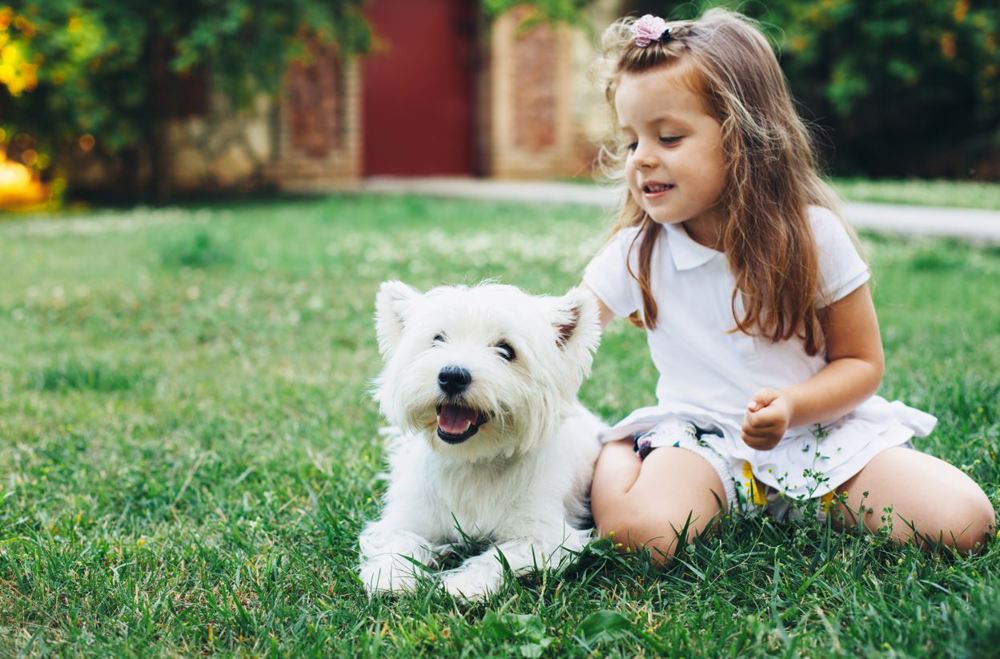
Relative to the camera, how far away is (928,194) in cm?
1252

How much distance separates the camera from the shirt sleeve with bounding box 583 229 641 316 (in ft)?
9.42

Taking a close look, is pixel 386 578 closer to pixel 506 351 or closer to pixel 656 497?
pixel 506 351

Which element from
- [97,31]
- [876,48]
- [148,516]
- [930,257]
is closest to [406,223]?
[97,31]

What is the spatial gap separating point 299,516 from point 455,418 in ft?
2.51

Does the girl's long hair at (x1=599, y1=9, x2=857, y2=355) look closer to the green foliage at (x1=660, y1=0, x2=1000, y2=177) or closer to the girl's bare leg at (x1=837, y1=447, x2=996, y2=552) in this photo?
the girl's bare leg at (x1=837, y1=447, x2=996, y2=552)

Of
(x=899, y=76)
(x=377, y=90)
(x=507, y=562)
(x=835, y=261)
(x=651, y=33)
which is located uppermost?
(x=899, y=76)

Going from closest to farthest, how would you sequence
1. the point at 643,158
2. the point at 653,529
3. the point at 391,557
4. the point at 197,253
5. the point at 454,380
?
the point at 454,380 < the point at 391,557 < the point at 653,529 < the point at 643,158 < the point at 197,253

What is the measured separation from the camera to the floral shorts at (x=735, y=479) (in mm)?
2600

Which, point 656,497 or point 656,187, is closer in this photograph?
point 656,497

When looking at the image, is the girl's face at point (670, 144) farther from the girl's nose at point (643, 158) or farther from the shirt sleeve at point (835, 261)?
the shirt sleeve at point (835, 261)

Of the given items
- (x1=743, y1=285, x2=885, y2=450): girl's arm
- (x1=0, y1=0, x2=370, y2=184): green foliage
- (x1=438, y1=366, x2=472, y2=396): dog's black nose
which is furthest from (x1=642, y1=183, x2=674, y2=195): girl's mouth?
(x1=0, y1=0, x2=370, y2=184): green foliage

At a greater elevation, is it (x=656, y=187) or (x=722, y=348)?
(x=656, y=187)

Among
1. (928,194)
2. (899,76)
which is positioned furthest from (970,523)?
(899,76)

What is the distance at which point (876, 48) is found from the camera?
15.9 meters
